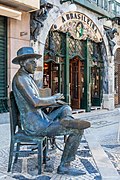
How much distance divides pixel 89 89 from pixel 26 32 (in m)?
4.31

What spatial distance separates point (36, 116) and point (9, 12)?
5.00 meters

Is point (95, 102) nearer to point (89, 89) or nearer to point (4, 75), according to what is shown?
point (89, 89)

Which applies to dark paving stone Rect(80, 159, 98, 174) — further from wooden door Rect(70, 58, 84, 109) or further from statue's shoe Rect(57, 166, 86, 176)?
wooden door Rect(70, 58, 84, 109)

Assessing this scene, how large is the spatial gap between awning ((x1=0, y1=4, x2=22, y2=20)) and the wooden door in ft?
14.4

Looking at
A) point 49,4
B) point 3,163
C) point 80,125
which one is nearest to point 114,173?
point 80,125

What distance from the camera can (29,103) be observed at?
3.50 metres

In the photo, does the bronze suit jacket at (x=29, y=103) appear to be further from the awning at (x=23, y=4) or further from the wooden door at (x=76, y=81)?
the wooden door at (x=76, y=81)

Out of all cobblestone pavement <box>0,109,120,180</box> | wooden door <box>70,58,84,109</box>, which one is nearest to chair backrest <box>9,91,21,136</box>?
cobblestone pavement <box>0,109,120,180</box>

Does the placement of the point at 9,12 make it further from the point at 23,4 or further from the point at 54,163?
the point at 54,163

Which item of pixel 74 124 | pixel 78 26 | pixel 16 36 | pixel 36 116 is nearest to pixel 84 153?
pixel 74 124

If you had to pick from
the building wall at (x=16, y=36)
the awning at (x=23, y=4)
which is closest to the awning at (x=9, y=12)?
the awning at (x=23, y=4)

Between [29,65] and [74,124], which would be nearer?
[74,124]

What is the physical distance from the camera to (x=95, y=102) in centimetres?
1299

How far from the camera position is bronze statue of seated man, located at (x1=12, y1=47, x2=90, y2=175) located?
3.48m
